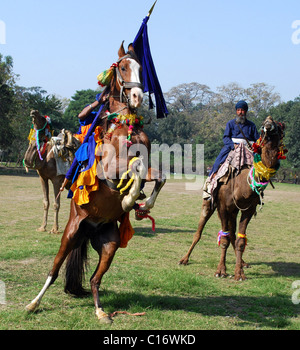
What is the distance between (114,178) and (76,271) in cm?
166

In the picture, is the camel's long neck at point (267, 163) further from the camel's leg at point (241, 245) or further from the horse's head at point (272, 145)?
the camel's leg at point (241, 245)

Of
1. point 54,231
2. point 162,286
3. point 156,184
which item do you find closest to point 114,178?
point 156,184

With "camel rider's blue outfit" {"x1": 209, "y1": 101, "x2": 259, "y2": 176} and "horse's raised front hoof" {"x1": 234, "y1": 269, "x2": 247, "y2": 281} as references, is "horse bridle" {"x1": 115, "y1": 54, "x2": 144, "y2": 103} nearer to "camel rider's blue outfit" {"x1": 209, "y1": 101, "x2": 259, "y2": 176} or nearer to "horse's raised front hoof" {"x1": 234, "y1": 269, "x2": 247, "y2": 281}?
"camel rider's blue outfit" {"x1": 209, "y1": 101, "x2": 259, "y2": 176}

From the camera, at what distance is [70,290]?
5875mm

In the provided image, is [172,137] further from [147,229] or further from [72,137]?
[72,137]

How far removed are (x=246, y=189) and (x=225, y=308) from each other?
247 cm

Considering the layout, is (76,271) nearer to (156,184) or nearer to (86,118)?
(156,184)

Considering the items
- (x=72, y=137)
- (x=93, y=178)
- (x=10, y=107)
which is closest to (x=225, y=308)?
(x=93, y=178)

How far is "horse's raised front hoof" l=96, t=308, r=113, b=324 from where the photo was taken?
16.2 feet

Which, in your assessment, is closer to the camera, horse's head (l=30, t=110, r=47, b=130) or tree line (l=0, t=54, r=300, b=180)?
horse's head (l=30, t=110, r=47, b=130)

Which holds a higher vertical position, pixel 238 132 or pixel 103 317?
pixel 238 132

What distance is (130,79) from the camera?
5184 millimetres

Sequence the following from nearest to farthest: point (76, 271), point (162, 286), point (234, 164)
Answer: point (76, 271) → point (162, 286) → point (234, 164)

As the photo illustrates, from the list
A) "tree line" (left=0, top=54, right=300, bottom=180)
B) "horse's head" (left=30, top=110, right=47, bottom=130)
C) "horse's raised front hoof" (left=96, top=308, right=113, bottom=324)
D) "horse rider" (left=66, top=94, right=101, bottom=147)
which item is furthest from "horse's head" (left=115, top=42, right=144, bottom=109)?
"tree line" (left=0, top=54, right=300, bottom=180)
